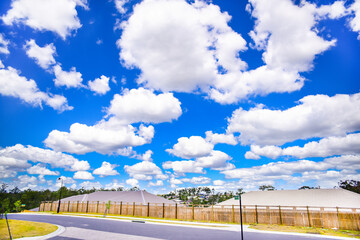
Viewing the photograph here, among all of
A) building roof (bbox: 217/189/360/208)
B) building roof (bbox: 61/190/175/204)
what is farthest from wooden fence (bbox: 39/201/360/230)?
building roof (bbox: 61/190/175/204)

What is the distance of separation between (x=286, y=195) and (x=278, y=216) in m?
19.8

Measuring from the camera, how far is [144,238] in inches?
708

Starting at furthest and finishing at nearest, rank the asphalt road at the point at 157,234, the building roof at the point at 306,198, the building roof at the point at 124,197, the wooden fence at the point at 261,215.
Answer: the building roof at the point at 124,197 < the building roof at the point at 306,198 < the wooden fence at the point at 261,215 < the asphalt road at the point at 157,234

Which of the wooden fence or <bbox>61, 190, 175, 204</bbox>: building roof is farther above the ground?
<bbox>61, 190, 175, 204</bbox>: building roof

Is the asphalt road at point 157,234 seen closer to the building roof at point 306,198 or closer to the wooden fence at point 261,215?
the wooden fence at point 261,215

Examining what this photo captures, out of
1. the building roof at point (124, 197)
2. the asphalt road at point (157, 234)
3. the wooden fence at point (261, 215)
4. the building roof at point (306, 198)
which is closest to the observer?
the asphalt road at point (157, 234)

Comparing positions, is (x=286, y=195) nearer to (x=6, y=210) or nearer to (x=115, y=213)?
(x=115, y=213)

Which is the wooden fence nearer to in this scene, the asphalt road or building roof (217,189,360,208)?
building roof (217,189,360,208)

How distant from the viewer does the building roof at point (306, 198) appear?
41031mm

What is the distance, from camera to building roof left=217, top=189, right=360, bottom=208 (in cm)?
4103

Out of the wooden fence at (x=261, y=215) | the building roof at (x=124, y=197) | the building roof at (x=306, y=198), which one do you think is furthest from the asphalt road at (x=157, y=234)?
the building roof at (x=124, y=197)

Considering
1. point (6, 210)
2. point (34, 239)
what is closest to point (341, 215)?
point (34, 239)

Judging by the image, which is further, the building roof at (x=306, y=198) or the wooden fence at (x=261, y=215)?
the building roof at (x=306, y=198)

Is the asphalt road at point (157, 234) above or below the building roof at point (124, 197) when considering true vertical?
below
